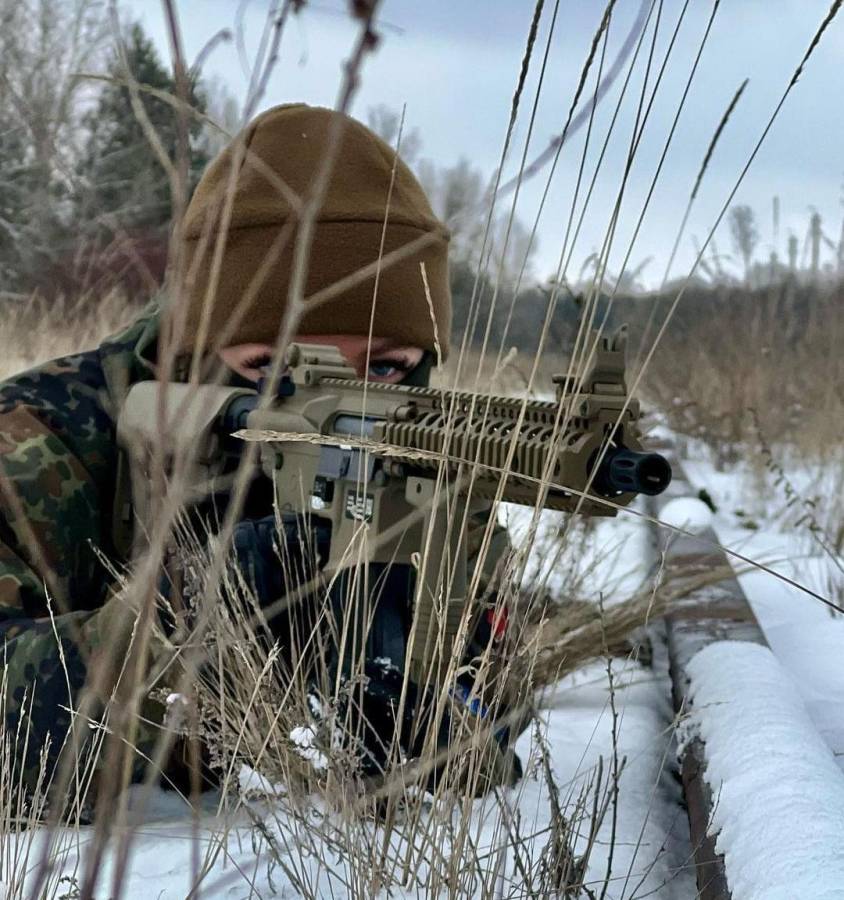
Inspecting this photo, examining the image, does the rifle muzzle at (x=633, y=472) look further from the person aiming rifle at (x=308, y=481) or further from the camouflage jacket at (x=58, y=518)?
the camouflage jacket at (x=58, y=518)

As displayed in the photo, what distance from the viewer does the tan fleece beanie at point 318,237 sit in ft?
7.89

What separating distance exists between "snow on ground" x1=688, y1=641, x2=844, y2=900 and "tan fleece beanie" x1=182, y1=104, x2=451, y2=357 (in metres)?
1.11

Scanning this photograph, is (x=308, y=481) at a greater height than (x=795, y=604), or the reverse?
(x=308, y=481)

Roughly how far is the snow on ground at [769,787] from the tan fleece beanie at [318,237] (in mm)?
1110

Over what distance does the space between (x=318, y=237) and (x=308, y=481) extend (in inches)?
33.7

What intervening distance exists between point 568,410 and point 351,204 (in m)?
1.35

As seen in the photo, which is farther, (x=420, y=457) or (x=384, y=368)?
(x=384, y=368)

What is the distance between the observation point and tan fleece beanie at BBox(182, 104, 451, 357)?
2406 mm

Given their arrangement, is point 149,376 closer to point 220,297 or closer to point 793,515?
→ point 220,297

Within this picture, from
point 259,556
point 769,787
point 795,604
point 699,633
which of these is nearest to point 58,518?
point 259,556

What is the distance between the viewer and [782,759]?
151 cm

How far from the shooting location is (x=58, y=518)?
199 cm

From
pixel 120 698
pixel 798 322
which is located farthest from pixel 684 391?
pixel 120 698

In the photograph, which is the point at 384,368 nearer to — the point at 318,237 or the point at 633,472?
the point at 318,237
